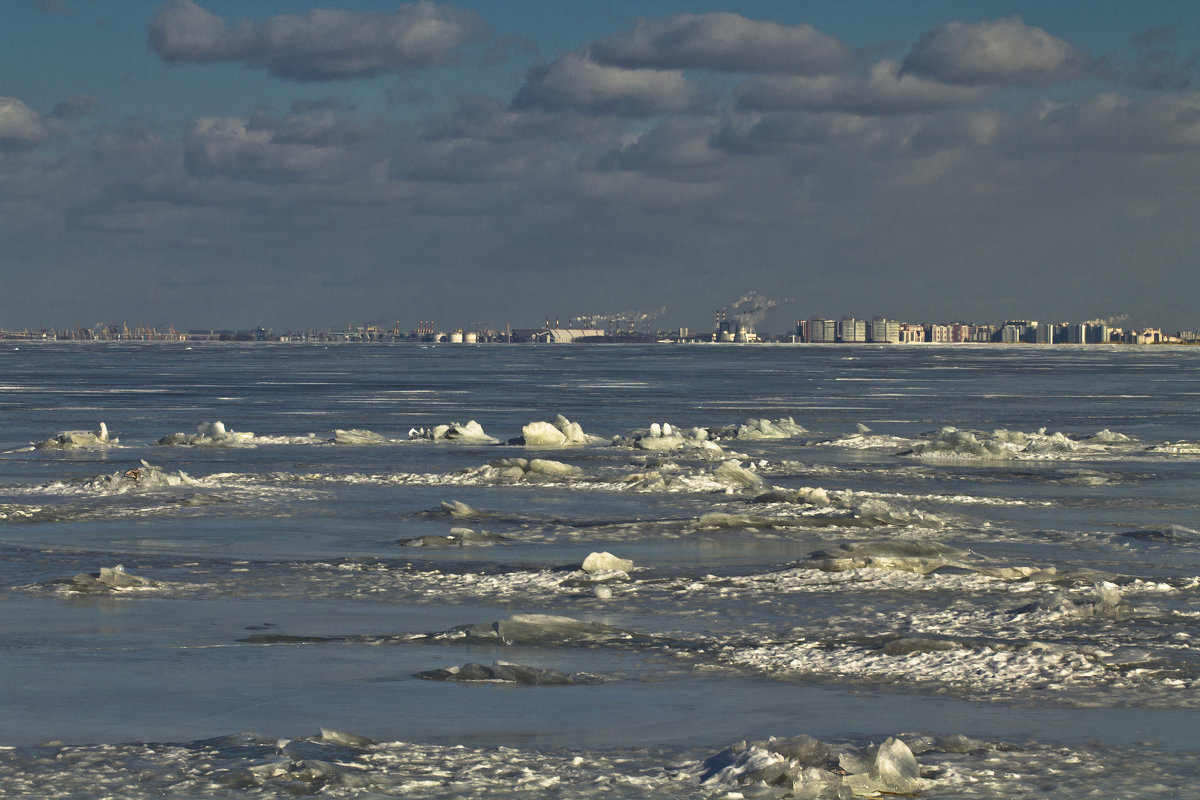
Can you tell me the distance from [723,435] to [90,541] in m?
20.9

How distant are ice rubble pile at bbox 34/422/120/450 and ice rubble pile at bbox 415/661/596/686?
24.6 metres

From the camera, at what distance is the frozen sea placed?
8180 mm

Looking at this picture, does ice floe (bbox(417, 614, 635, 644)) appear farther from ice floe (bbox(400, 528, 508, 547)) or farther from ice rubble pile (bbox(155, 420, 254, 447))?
ice rubble pile (bbox(155, 420, 254, 447))

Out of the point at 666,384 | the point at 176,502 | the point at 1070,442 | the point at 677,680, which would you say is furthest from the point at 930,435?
the point at 666,384

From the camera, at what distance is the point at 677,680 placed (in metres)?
10.4

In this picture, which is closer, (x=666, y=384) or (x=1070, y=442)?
(x=1070, y=442)

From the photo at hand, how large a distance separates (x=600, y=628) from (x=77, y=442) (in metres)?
24.0

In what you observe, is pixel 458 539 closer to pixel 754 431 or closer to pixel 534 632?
pixel 534 632

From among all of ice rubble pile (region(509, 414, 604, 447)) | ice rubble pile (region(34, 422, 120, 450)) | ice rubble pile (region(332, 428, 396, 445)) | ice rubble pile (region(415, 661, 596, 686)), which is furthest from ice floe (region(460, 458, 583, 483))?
ice rubble pile (region(415, 661, 596, 686))

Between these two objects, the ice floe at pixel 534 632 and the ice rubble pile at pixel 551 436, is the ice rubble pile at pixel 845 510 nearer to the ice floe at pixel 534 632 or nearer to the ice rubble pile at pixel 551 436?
the ice floe at pixel 534 632

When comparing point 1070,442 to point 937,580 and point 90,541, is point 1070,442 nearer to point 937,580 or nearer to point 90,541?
point 937,580

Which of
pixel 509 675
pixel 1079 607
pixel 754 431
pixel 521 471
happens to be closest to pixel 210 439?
pixel 521 471

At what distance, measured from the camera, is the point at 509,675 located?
34.3 ft

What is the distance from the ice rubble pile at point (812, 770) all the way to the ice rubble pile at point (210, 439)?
27355 millimetres
